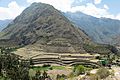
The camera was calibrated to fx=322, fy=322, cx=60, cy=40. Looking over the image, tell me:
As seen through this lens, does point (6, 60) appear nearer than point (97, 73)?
No

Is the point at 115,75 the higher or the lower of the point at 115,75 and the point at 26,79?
the higher

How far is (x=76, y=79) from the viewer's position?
45.4m

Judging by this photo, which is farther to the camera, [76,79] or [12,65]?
[12,65]

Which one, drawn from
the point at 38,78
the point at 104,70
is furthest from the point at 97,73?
the point at 38,78

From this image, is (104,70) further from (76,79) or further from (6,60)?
(6,60)

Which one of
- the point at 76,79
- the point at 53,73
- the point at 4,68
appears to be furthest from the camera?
the point at 53,73

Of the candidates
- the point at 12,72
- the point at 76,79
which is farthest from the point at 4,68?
the point at 76,79

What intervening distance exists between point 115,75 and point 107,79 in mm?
1738

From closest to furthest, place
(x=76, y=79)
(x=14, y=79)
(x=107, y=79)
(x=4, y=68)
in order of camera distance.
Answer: (x=107, y=79), (x=76, y=79), (x=14, y=79), (x=4, y=68)

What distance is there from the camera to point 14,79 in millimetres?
129625

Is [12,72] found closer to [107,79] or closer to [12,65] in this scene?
[12,65]

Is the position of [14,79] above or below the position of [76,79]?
below

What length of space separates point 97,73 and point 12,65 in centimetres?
12532

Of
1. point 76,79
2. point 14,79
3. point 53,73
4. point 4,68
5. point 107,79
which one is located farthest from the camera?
point 53,73
